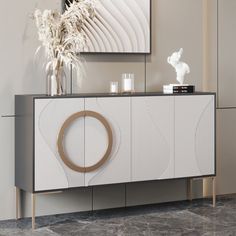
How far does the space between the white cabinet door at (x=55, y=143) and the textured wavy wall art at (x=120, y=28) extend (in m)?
0.75

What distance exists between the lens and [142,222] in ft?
16.7

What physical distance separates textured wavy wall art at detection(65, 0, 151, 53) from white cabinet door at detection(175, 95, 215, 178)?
0.67 metres

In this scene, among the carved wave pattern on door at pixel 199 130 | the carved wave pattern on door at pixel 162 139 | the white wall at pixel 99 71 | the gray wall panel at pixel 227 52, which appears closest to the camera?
the white wall at pixel 99 71

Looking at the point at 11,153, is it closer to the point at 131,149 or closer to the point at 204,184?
the point at 131,149

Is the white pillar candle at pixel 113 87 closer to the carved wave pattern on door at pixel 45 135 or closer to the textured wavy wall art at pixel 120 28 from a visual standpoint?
the textured wavy wall art at pixel 120 28

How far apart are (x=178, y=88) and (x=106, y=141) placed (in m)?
0.87

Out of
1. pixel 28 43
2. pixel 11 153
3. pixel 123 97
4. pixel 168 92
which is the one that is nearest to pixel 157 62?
pixel 168 92

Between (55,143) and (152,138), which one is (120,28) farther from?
(55,143)

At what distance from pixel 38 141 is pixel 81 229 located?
77 centimetres

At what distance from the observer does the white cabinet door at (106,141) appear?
4.96m

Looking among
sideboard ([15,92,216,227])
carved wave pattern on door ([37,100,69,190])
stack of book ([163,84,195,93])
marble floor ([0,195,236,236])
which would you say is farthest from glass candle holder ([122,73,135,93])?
marble floor ([0,195,236,236])

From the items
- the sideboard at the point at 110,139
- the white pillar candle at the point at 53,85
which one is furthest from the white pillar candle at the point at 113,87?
the white pillar candle at the point at 53,85

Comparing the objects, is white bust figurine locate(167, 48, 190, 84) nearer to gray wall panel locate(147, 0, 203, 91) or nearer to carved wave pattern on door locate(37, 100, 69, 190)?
gray wall panel locate(147, 0, 203, 91)

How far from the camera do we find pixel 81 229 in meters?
4.86
